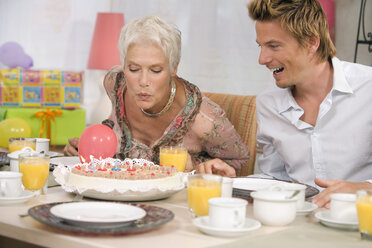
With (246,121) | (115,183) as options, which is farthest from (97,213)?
(246,121)

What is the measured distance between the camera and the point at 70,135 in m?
3.71

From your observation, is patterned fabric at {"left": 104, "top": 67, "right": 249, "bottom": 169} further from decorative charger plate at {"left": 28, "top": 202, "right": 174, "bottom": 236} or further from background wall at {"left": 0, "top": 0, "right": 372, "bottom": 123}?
decorative charger plate at {"left": 28, "top": 202, "right": 174, "bottom": 236}

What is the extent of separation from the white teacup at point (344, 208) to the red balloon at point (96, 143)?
0.89 metres

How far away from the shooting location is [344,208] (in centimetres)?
143

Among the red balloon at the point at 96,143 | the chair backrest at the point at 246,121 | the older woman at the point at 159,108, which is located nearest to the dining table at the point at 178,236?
the red balloon at the point at 96,143

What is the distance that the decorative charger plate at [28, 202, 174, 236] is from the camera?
1258 mm

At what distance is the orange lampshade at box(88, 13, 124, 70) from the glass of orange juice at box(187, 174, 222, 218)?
2897mm

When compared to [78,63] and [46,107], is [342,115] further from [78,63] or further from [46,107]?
[78,63]

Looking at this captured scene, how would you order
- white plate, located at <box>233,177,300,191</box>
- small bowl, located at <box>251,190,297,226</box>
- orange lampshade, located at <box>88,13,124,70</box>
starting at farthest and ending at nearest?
orange lampshade, located at <box>88,13,124,70</box>, white plate, located at <box>233,177,300,191</box>, small bowl, located at <box>251,190,297,226</box>

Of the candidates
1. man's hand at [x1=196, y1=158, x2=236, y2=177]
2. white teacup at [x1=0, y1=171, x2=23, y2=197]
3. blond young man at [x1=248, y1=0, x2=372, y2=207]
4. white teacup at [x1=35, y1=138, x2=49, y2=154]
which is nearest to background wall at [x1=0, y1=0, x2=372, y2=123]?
blond young man at [x1=248, y1=0, x2=372, y2=207]

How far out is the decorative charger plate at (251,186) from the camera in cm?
169

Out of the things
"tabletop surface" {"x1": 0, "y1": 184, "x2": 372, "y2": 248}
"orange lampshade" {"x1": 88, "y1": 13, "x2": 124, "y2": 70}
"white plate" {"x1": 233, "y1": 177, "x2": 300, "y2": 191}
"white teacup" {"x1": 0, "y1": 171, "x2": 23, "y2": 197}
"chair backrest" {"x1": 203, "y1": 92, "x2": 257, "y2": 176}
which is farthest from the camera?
"orange lampshade" {"x1": 88, "y1": 13, "x2": 124, "y2": 70}

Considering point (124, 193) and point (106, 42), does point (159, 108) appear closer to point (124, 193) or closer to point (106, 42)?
point (124, 193)

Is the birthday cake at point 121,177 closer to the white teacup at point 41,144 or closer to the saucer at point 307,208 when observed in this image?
the saucer at point 307,208
